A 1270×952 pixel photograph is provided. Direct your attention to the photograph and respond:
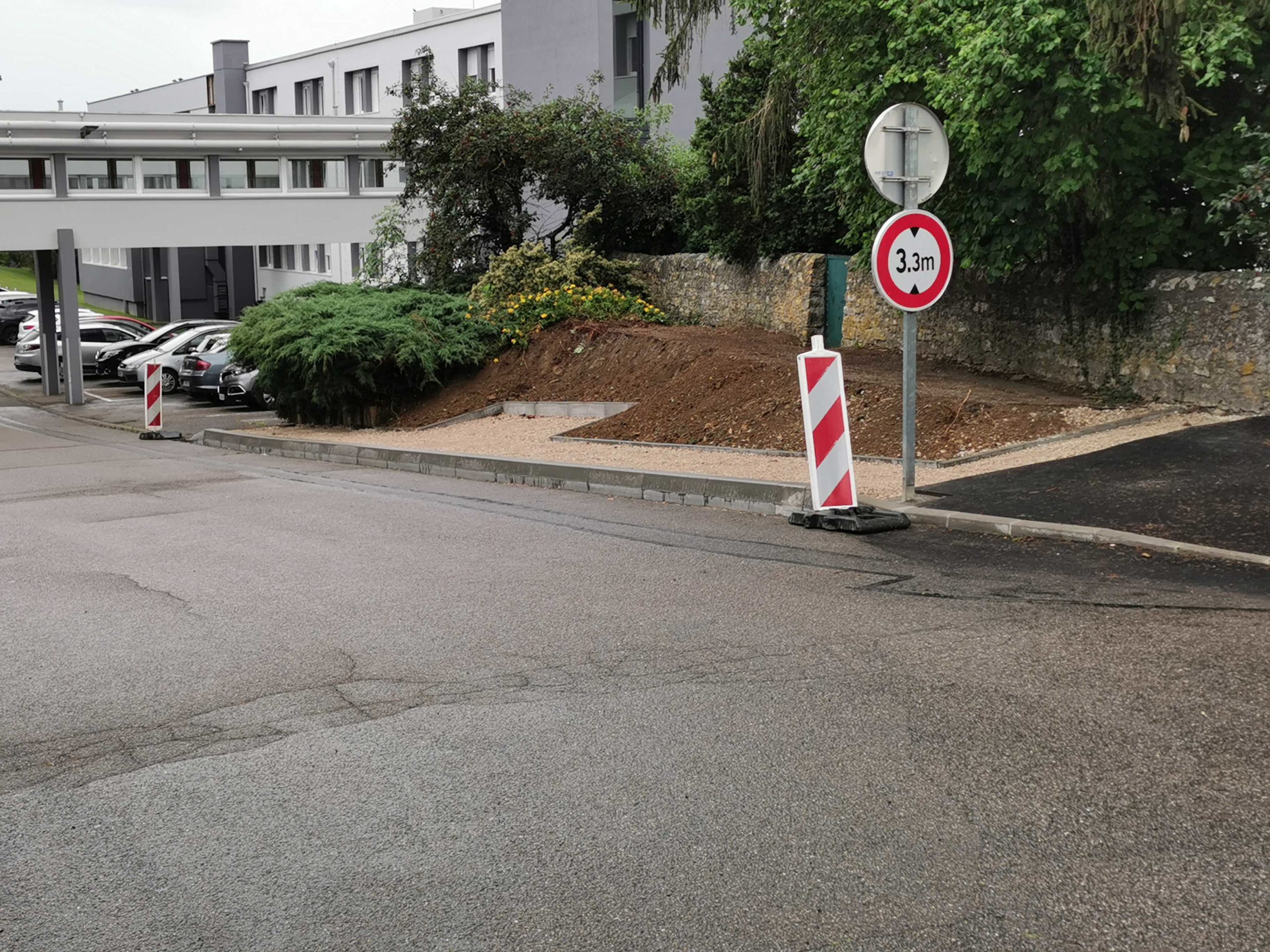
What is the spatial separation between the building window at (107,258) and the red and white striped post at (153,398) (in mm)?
40035

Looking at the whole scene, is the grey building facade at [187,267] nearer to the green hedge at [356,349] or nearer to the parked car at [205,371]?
the parked car at [205,371]

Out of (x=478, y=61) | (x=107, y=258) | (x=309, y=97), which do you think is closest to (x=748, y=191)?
(x=478, y=61)

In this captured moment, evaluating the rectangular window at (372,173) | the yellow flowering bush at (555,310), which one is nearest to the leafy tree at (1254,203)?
the yellow flowering bush at (555,310)

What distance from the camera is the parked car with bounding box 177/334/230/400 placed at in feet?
96.3

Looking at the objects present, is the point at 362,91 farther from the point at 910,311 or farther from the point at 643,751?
the point at 643,751

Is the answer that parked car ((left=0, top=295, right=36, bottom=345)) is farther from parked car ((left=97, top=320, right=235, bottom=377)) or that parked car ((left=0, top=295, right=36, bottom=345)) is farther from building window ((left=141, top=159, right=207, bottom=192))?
building window ((left=141, top=159, right=207, bottom=192))

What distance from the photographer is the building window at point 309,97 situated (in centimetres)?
5441

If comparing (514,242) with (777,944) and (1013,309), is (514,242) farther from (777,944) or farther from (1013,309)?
(777,944)

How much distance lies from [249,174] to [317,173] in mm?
2114

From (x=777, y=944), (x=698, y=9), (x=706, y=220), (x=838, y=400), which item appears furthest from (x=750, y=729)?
(x=706, y=220)

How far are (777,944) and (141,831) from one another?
2172 millimetres

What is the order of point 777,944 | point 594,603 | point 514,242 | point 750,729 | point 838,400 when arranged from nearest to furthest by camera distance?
point 777,944 → point 750,729 → point 594,603 → point 838,400 → point 514,242

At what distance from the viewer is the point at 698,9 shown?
16703 millimetres

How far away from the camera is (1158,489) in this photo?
9805 millimetres
